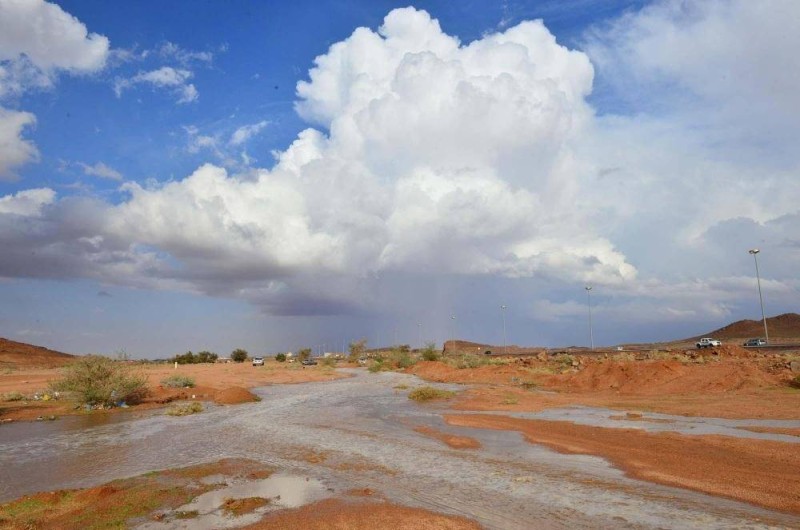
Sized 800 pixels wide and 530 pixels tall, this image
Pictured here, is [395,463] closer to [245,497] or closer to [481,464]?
[481,464]

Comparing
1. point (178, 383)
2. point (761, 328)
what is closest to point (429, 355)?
point (178, 383)

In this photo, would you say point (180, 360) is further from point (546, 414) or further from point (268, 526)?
point (268, 526)

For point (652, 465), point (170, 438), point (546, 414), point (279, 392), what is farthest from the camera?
point (279, 392)

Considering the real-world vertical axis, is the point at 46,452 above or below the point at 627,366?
below

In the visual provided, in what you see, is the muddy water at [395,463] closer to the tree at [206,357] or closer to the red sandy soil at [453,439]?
the red sandy soil at [453,439]

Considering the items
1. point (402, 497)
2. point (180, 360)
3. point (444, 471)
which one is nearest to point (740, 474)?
point (444, 471)

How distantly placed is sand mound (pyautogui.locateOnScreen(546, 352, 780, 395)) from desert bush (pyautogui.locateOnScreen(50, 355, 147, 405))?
1200 inches

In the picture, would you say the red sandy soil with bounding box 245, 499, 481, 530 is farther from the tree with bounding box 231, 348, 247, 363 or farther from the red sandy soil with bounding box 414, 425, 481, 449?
the tree with bounding box 231, 348, 247, 363

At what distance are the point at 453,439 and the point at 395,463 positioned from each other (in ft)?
13.8

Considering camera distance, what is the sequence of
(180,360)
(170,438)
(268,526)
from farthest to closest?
(180,360) < (170,438) < (268,526)

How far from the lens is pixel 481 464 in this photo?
1476 cm

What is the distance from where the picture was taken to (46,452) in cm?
1820

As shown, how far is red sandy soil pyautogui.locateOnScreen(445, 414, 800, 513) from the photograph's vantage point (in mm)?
11164

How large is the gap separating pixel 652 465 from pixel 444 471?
552cm
